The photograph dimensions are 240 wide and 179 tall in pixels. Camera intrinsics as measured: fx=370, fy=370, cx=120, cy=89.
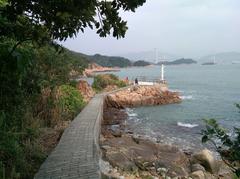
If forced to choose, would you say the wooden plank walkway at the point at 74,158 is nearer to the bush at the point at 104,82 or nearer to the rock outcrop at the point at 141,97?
the rock outcrop at the point at 141,97

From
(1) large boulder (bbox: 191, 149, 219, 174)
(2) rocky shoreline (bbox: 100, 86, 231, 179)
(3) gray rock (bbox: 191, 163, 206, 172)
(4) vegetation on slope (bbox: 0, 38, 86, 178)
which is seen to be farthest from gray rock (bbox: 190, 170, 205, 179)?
(4) vegetation on slope (bbox: 0, 38, 86, 178)

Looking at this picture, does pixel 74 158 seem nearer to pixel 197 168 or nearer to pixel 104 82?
pixel 197 168

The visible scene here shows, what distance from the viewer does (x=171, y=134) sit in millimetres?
20922

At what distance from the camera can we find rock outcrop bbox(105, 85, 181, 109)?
31.1 meters

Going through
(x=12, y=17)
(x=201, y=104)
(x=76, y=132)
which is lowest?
(x=201, y=104)

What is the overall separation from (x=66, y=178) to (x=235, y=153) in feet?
14.2

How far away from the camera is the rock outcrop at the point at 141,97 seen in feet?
102

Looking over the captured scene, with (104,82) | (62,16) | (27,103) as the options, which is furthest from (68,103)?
(104,82)

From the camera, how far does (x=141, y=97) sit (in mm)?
35500

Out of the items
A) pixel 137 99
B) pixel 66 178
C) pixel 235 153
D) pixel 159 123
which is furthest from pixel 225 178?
pixel 137 99

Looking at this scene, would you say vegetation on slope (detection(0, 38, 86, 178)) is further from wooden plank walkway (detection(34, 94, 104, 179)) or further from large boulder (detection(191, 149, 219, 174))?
large boulder (detection(191, 149, 219, 174))

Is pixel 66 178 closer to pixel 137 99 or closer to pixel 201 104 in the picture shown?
pixel 137 99

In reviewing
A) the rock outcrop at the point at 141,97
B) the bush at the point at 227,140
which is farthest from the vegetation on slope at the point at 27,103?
the rock outcrop at the point at 141,97

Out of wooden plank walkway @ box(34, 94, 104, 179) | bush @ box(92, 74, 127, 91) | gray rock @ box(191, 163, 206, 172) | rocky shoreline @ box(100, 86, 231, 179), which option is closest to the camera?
wooden plank walkway @ box(34, 94, 104, 179)
